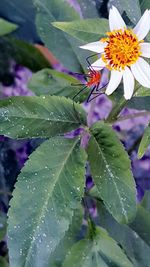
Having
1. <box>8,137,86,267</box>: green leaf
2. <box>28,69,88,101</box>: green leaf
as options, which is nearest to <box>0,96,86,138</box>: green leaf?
<box>8,137,86,267</box>: green leaf

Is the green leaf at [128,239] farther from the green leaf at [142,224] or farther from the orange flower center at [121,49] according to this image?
the orange flower center at [121,49]

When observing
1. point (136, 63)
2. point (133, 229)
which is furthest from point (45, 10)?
point (133, 229)

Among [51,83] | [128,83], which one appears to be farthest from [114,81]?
[51,83]

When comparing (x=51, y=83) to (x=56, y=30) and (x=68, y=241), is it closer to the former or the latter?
(x=56, y=30)

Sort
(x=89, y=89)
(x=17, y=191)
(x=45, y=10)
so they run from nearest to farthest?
(x=17, y=191)
(x=89, y=89)
(x=45, y=10)

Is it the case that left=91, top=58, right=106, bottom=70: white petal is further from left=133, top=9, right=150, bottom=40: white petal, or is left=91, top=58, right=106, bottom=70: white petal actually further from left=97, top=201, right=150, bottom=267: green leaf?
left=97, top=201, right=150, bottom=267: green leaf

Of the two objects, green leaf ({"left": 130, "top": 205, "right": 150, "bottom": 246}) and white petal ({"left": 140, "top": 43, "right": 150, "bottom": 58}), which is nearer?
white petal ({"left": 140, "top": 43, "right": 150, "bottom": 58})

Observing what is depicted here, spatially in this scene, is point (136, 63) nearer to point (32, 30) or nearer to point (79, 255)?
point (79, 255)
